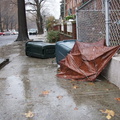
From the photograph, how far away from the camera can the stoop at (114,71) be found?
4348 millimetres

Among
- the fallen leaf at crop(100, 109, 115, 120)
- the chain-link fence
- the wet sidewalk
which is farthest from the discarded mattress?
the fallen leaf at crop(100, 109, 115, 120)

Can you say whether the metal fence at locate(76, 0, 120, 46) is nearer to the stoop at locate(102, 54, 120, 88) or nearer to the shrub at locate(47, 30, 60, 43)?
the stoop at locate(102, 54, 120, 88)

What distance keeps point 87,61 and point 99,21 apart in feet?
5.87

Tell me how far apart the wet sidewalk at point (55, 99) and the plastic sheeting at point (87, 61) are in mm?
249

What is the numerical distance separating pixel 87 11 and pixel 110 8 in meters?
2.14

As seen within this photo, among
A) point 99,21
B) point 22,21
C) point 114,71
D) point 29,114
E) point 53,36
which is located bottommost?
point 29,114

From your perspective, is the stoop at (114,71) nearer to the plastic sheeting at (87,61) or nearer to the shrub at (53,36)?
the plastic sheeting at (87,61)

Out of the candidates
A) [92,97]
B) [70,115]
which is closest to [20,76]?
[92,97]

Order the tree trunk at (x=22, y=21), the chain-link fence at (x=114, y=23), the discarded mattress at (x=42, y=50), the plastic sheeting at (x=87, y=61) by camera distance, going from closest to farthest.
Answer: the plastic sheeting at (x=87, y=61), the chain-link fence at (x=114, y=23), the discarded mattress at (x=42, y=50), the tree trunk at (x=22, y=21)

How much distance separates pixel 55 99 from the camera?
388cm

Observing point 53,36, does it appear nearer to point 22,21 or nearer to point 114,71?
point 22,21

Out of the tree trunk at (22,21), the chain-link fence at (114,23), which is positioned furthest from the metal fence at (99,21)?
the tree trunk at (22,21)

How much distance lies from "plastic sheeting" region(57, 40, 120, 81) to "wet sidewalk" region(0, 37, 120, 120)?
0.25m

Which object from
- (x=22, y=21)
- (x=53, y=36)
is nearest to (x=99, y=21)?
(x=53, y=36)
